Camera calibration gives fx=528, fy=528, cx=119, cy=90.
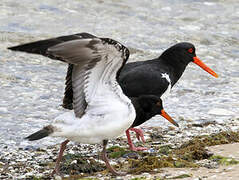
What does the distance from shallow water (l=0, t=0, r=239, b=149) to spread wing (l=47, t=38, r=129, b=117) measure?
1407mm

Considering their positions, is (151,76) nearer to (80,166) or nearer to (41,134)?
(80,166)

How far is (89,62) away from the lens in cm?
432

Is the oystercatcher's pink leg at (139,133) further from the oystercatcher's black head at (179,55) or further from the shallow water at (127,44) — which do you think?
the oystercatcher's black head at (179,55)

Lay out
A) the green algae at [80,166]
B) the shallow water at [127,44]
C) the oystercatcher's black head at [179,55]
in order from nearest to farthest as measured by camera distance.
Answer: the green algae at [80,166]
the oystercatcher's black head at [179,55]
the shallow water at [127,44]

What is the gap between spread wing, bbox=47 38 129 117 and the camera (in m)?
4.00

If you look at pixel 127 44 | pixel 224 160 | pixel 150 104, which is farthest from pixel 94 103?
pixel 127 44

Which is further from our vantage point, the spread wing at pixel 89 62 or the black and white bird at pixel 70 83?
the spread wing at pixel 89 62

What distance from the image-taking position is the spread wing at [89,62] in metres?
4.00

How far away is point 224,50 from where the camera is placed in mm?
9477

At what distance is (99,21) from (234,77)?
11.0 feet

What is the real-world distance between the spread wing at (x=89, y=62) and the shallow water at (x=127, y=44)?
1407 millimetres

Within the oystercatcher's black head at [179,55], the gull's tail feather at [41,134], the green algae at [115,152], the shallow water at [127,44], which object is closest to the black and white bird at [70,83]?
the green algae at [115,152]

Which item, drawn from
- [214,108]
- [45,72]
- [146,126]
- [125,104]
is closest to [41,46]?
[125,104]

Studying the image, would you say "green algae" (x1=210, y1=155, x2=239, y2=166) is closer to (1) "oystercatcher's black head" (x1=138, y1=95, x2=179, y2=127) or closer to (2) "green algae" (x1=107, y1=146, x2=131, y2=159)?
Result: (1) "oystercatcher's black head" (x1=138, y1=95, x2=179, y2=127)
